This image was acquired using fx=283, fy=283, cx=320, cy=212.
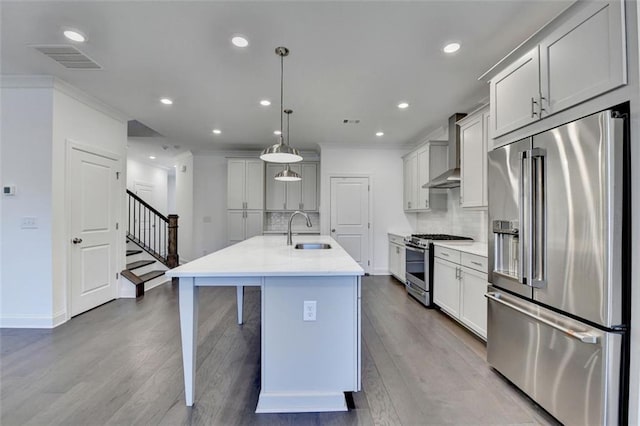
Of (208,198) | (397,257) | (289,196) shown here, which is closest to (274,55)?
(289,196)

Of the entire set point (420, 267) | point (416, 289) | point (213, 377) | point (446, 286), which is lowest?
point (213, 377)

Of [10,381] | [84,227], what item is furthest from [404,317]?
[84,227]

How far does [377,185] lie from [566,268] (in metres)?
4.26

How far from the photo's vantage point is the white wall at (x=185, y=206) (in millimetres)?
6340

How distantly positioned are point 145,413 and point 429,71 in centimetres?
351

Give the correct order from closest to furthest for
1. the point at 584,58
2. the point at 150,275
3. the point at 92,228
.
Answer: the point at 584,58 → the point at 92,228 → the point at 150,275

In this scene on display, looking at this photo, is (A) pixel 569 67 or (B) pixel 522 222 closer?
(A) pixel 569 67

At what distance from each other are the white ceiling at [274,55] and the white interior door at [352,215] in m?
1.75

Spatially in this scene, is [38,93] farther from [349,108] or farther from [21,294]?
[349,108]

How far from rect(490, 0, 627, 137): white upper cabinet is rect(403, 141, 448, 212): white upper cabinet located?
2346mm

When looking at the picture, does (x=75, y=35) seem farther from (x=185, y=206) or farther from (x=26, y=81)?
(x=185, y=206)

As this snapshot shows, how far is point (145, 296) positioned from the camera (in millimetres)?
4172

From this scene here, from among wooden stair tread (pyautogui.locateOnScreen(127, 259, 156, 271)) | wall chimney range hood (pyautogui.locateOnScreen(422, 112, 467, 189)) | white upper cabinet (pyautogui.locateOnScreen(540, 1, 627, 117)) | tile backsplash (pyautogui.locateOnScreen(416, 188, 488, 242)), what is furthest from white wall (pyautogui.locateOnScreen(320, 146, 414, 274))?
white upper cabinet (pyautogui.locateOnScreen(540, 1, 627, 117))

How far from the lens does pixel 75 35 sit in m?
2.23
